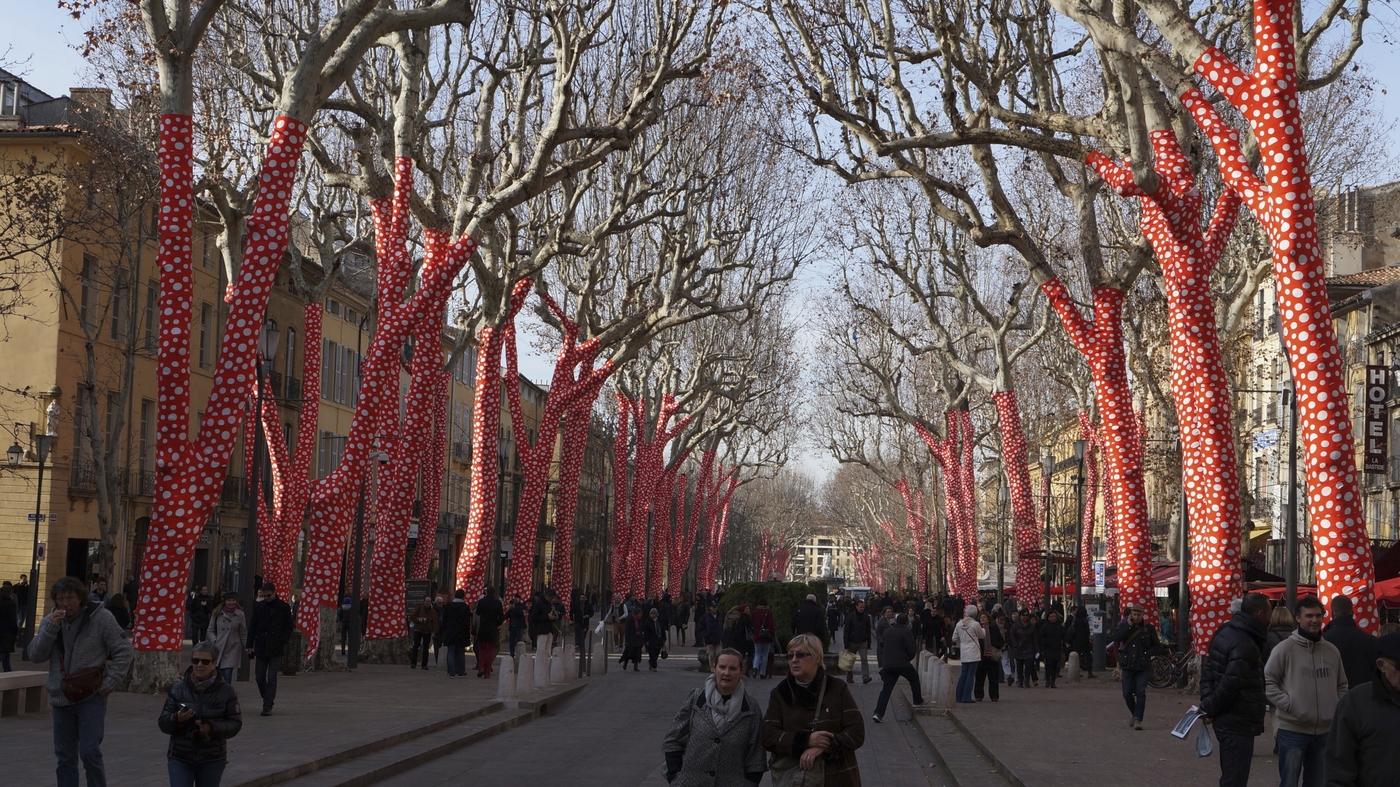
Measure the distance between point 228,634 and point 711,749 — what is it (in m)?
10.9

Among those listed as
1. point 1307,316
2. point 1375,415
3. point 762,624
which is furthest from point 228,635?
point 1375,415

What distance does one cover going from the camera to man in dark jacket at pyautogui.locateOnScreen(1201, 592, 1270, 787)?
11117 mm

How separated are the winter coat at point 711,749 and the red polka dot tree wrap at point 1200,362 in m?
14.9

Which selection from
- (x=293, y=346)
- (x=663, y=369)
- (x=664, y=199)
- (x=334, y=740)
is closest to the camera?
(x=334, y=740)

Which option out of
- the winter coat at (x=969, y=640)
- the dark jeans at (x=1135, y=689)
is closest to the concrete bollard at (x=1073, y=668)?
the winter coat at (x=969, y=640)

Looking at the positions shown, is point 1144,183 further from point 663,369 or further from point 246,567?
point 663,369

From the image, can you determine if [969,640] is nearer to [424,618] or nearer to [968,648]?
[968,648]

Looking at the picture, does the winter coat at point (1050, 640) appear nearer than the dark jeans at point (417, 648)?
No

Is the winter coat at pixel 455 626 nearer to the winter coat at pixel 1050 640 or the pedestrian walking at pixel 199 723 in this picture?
the winter coat at pixel 1050 640

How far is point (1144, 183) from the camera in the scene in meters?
21.2

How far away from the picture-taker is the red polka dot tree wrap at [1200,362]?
21984 mm

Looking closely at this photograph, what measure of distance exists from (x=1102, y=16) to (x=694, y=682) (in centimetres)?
1779

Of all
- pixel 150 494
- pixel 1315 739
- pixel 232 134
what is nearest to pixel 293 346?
pixel 150 494

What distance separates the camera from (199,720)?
9672 millimetres
